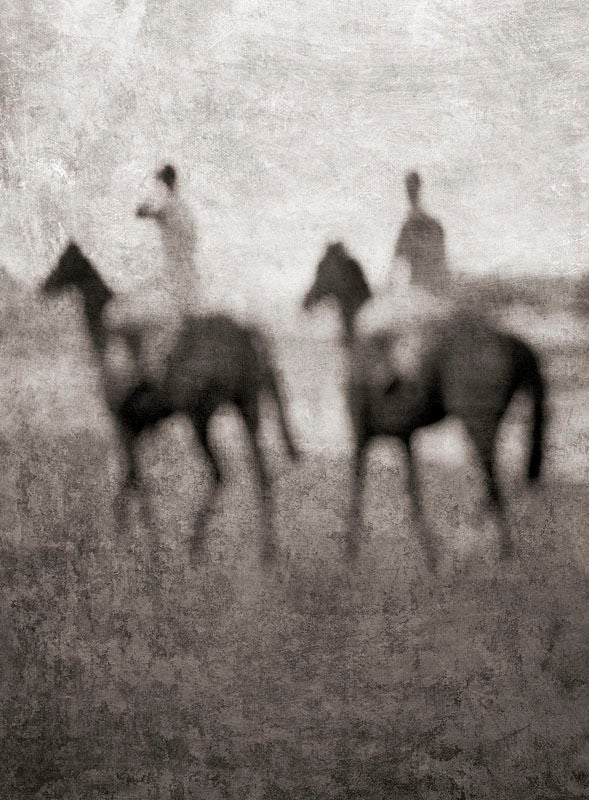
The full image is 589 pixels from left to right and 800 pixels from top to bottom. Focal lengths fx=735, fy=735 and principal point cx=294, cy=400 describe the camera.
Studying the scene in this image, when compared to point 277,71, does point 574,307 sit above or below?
below

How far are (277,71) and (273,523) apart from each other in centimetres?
163

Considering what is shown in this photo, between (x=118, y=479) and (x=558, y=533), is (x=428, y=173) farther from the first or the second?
(x=118, y=479)

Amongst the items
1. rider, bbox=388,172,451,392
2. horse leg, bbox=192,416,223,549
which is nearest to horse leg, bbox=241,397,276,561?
horse leg, bbox=192,416,223,549

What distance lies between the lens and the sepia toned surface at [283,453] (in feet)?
8.64

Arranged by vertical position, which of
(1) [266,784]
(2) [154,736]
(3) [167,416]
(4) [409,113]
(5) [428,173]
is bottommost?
(1) [266,784]

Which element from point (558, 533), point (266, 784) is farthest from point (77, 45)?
point (266, 784)

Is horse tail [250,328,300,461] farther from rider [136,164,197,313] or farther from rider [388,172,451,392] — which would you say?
rider [388,172,451,392]

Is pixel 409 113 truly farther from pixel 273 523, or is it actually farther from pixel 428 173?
pixel 273 523

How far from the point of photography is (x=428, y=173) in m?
2.64

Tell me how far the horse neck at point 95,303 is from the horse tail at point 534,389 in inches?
59.0

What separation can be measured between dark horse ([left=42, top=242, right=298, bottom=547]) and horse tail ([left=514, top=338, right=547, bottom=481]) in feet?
2.82

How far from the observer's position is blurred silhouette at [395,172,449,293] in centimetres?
265

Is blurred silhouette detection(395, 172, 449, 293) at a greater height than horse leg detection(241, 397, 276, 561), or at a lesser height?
greater

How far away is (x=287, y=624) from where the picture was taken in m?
2.68
